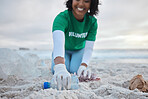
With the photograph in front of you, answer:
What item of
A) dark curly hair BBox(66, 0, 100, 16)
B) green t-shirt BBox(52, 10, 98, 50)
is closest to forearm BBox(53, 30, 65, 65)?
green t-shirt BBox(52, 10, 98, 50)

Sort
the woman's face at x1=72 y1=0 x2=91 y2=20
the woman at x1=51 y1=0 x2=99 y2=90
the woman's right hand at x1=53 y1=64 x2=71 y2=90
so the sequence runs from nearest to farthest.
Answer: the woman's right hand at x1=53 y1=64 x2=71 y2=90 < the woman at x1=51 y1=0 x2=99 y2=90 < the woman's face at x1=72 y1=0 x2=91 y2=20

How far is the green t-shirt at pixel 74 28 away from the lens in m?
1.69

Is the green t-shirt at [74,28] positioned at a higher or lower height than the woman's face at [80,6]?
lower

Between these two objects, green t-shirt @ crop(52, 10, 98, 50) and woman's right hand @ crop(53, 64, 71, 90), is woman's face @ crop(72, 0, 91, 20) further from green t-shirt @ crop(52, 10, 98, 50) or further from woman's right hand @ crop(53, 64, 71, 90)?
woman's right hand @ crop(53, 64, 71, 90)

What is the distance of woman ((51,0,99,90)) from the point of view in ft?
4.69

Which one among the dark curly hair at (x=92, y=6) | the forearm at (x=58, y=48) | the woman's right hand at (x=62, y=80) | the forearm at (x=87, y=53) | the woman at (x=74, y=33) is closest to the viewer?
the woman's right hand at (x=62, y=80)

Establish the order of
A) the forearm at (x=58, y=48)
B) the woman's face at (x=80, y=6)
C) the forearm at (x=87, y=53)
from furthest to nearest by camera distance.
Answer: the forearm at (x=87, y=53)
the woman's face at (x=80, y=6)
the forearm at (x=58, y=48)

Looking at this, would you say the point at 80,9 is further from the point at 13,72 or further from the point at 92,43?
the point at 13,72

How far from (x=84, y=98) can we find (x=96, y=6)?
1.46 m

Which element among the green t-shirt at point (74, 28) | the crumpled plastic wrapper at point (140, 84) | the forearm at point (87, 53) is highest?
the green t-shirt at point (74, 28)

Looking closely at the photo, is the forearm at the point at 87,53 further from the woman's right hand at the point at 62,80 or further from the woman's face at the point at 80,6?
the woman's right hand at the point at 62,80

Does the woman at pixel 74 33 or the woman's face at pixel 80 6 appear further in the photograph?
the woman's face at pixel 80 6

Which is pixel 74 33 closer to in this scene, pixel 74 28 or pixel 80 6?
pixel 74 28

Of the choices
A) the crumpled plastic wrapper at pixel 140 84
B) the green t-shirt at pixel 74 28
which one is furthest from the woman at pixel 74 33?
the crumpled plastic wrapper at pixel 140 84
